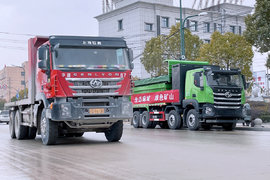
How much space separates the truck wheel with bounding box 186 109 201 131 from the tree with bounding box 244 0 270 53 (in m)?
5.67

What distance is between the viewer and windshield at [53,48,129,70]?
1280 cm

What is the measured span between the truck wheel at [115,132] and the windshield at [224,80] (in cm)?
719

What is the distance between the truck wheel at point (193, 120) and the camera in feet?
69.0

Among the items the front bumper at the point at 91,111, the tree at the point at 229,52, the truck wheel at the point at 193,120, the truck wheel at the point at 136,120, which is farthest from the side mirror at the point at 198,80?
the tree at the point at 229,52

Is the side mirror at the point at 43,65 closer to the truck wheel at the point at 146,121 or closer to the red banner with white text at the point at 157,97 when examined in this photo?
the red banner with white text at the point at 157,97

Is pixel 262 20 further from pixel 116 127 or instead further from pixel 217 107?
pixel 116 127

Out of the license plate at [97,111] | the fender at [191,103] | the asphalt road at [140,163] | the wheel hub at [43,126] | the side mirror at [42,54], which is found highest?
the side mirror at [42,54]

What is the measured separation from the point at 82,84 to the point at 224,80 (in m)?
9.73

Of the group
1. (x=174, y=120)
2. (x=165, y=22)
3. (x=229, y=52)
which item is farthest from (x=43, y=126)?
(x=165, y=22)

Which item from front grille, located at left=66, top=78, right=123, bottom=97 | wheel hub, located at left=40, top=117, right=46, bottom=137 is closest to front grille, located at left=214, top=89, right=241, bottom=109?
front grille, located at left=66, top=78, right=123, bottom=97

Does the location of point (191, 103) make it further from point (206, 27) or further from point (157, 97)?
point (206, 27)

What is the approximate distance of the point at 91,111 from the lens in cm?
1283

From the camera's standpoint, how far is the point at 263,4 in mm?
23406

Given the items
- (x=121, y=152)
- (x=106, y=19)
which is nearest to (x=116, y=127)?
(x=121, y=152)
